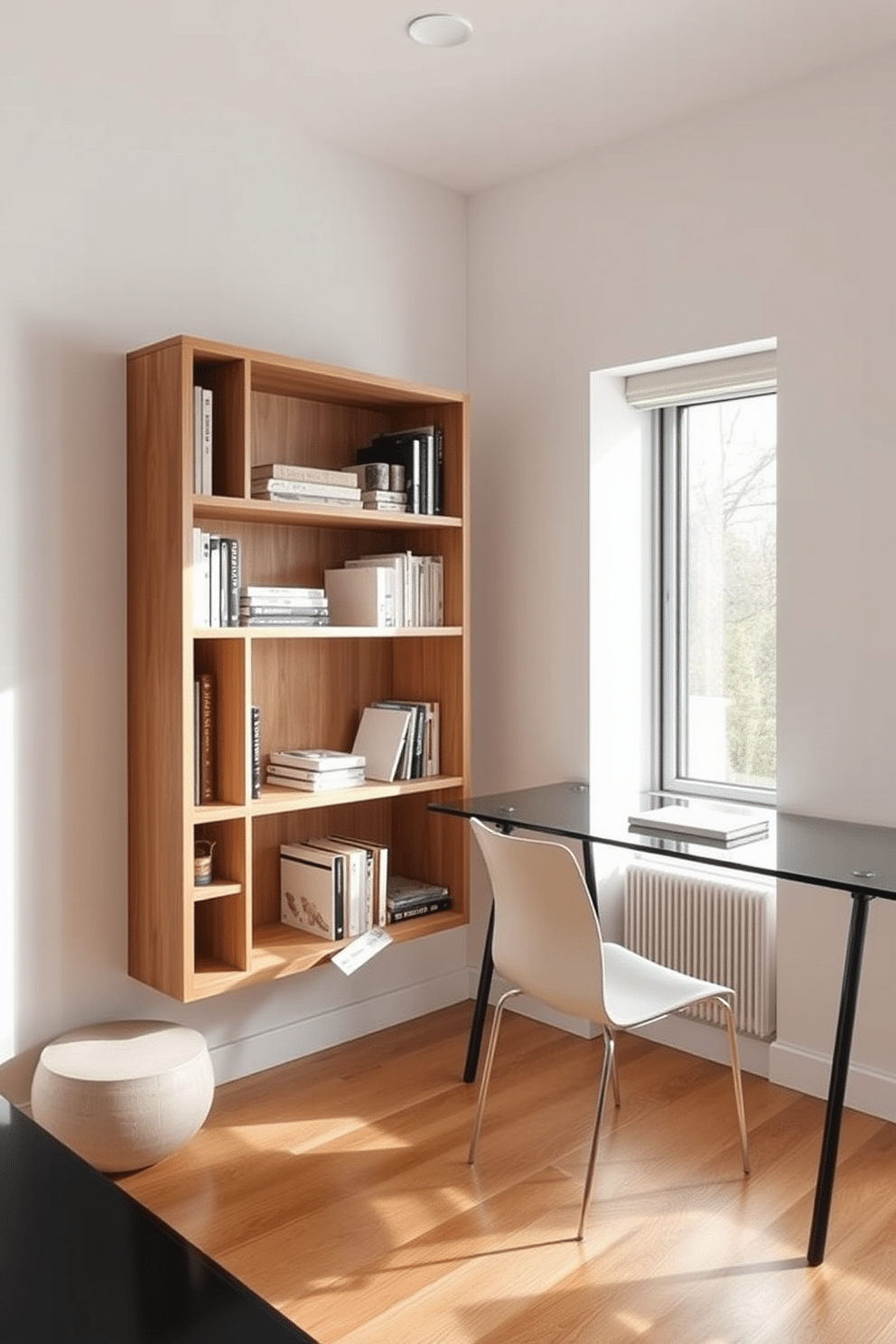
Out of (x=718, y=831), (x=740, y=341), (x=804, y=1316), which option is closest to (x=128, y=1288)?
(x=804, y=1316)

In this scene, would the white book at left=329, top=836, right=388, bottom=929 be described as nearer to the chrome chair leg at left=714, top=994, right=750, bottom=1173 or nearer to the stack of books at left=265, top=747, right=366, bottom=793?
the stack of books at left=265, top=747, right=366, bottom=793

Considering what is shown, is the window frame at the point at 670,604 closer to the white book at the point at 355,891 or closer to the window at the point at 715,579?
the window at the point at 715,579

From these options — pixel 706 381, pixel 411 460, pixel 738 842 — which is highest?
pixel 706 381

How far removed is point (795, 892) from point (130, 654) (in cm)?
183

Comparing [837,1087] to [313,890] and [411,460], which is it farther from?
[411,460]

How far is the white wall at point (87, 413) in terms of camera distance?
8.72 feet

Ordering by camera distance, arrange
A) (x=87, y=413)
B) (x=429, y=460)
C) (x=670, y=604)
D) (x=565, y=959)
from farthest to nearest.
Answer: (x=670, y=604) → (x=429, y=460) → (x=87, y=413) → (x=565, y=959)

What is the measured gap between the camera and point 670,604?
353 centimetres

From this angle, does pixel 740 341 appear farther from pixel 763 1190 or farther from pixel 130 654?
pixel 763 1190

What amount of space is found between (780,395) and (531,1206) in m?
2.06

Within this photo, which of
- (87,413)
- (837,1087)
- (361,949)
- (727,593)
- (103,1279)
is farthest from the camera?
(727,593)

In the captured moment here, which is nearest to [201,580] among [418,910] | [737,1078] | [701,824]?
[418,910]

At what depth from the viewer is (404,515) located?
3.13 m

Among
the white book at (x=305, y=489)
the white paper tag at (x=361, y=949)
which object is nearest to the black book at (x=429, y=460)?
the white book at (x=305, y=489)
